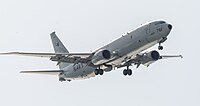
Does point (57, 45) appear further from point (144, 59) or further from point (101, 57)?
point (101, 57)

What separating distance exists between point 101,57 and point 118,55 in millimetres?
1941

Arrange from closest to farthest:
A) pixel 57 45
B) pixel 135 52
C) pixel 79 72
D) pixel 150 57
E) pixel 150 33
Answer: pixel 150 33 < pixel 135 52 < pixel 150 57 < pixel 79 72 < pixel 57 45

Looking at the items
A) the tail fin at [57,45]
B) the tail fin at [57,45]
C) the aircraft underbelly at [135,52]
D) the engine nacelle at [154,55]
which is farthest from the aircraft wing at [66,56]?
the tail fin at [57,45]

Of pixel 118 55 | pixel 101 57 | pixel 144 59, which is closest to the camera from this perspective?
pixel 118 55

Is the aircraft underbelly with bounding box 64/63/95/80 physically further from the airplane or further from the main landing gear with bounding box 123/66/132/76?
the main landing gear with bounding box 123/66/132/76

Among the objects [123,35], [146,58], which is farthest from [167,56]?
[123,35]

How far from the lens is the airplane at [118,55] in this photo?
71938 mm

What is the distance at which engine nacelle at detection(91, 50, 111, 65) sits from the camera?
73875mm

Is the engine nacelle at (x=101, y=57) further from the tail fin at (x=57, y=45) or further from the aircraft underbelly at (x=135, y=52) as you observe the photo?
the tail fin at (x=57, y=45)

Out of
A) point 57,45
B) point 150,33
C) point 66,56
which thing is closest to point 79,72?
point 66,56

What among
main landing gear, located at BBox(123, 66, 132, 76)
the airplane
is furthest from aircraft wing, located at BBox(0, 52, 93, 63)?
main landing gear, located at BBox(123, 66, 132, 76)

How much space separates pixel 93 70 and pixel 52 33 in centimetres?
1546

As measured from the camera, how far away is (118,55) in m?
73.1

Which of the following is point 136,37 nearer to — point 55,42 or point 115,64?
point 115,64
